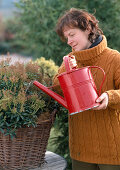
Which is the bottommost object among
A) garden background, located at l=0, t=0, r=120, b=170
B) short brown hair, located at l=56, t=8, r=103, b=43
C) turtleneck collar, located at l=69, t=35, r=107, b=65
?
turtleneck collar, located at l=69, t=35, r=107, b=65

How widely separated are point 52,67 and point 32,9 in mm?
1134

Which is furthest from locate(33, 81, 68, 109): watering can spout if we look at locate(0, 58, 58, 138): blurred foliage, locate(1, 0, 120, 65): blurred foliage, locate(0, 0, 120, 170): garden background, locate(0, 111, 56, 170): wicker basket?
locate(1, 0, 120, 65): blurred foliage

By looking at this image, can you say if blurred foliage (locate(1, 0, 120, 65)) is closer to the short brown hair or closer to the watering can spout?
the short brown hair

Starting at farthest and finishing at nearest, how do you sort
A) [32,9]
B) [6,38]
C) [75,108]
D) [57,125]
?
[6,38] < [32,9] < [57,125] < [75,108]

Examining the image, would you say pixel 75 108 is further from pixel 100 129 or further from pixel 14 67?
pixel 14 67

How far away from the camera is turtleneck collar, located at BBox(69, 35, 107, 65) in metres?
1.64

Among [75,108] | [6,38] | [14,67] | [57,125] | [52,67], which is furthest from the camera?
[6,38]

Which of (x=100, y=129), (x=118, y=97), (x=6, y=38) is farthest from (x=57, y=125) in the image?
(x=6, y=38)

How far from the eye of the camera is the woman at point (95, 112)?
64.7 inches

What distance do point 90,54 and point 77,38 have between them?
0.13 metres

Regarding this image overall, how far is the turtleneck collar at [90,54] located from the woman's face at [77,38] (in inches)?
2.2

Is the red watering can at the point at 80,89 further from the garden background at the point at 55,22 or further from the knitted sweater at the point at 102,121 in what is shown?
the garden background at the point at 55,22

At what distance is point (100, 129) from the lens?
5.47 feet

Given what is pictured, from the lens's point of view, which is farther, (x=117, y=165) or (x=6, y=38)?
(x=6, y=38)
